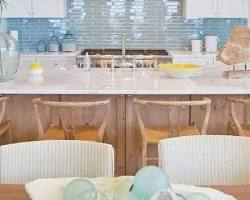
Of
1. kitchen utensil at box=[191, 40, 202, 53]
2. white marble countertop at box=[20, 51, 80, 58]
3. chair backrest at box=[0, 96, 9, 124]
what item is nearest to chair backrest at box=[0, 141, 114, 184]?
chair backrest at box=[0, 96, 9, 124]

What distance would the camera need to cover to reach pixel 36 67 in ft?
12.1

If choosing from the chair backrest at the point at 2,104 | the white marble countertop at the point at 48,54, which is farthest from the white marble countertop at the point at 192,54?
the chair backrest at the point at 2,104

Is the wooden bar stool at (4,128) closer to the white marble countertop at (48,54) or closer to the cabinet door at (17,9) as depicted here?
the white marble countertop at (48,54)

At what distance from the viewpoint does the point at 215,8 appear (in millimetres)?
Answer: 6344

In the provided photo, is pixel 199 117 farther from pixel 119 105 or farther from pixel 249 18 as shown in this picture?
pixel 249 18

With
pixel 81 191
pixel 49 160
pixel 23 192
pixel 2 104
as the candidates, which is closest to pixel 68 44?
pixel 2 104

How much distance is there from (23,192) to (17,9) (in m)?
4.95

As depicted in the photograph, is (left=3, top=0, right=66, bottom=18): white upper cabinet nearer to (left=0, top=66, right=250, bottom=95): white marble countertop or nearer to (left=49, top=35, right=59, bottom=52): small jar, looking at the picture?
(left=49, top=35, right=59, bottom=52): small jar

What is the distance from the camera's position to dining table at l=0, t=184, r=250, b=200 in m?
1.69

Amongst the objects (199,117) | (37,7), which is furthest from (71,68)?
(37,7)

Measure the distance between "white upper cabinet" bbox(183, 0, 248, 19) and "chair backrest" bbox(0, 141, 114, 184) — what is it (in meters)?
4.60

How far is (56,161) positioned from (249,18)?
510 centimetres

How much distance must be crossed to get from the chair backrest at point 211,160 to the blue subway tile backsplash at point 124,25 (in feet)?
15.6

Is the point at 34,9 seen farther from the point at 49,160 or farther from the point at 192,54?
the point at 49,160
